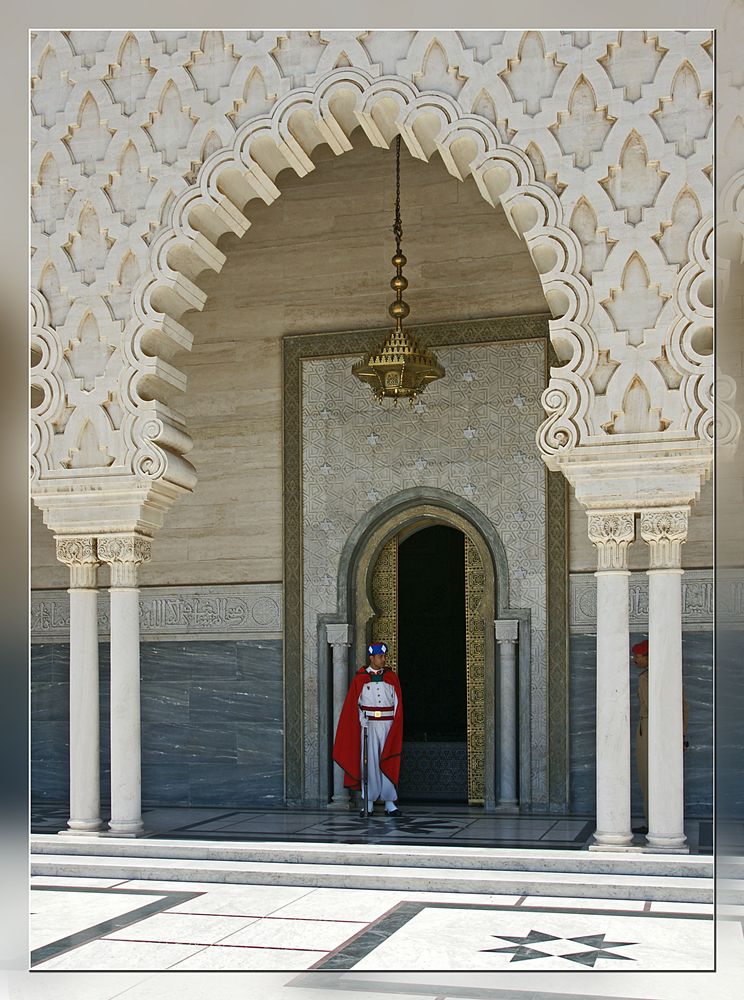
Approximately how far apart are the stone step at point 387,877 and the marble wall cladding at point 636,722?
2070mm

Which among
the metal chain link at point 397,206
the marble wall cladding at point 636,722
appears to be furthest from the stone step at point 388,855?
the metal chain link at point 397,206

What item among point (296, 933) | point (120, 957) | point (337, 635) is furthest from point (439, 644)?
point (120, 957)

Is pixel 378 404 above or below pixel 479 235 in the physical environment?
below

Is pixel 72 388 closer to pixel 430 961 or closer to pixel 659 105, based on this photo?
pixel 659 105

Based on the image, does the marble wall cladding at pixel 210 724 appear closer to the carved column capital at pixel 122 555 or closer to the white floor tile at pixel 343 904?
the carved column capital at pixel 122 555

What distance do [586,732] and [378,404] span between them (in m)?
2.22

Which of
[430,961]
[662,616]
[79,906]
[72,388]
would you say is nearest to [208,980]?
[430,961]

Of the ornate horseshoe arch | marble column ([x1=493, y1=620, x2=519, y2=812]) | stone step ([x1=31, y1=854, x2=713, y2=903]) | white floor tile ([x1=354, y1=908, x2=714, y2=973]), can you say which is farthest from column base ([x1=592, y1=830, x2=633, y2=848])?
marble column ([x1=493, y1=620, x2=519, y2=812])

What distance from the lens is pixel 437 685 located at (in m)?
10.1

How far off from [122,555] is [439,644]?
4752mm

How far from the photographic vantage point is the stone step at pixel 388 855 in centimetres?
481

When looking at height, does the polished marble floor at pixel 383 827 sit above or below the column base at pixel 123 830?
below

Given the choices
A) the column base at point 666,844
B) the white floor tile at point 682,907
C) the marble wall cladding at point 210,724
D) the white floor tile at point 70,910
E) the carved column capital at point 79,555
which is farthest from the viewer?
the marble wall cladding at point 210,724

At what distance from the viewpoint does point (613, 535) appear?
520cm
